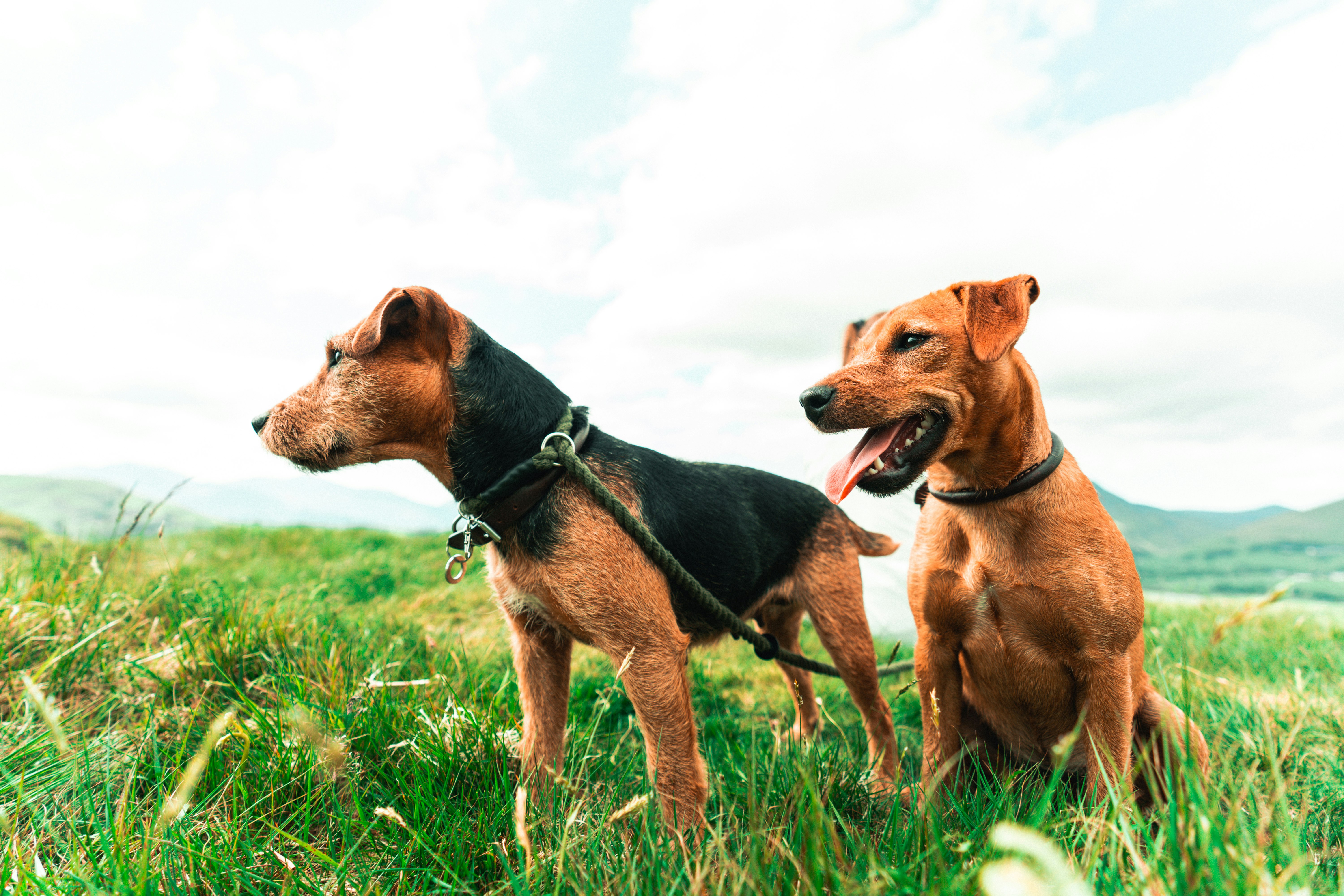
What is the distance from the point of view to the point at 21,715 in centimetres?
312

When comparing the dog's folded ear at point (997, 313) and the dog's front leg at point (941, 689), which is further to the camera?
the dog's front leg at point (941, 689)

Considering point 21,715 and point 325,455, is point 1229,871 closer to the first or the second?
point 325,455

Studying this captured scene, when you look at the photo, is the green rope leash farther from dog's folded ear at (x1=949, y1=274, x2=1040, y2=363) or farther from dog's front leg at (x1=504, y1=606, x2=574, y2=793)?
dog's folded ear at (x1=949, y1=274, x2=1040, y2=363)

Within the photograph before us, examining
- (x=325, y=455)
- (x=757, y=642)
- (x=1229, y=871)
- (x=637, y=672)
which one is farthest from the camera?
(x=757, y=642)

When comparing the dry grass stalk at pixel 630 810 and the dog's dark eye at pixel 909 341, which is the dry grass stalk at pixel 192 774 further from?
the dog's dark eye at pixel 909 341

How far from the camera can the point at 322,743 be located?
1.39 m

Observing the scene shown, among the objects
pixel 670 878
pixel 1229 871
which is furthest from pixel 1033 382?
pixel 670 878

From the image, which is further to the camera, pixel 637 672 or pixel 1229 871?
pixel 637 672

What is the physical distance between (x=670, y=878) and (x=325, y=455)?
82.1 inches

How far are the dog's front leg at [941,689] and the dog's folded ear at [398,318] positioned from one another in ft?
7.87

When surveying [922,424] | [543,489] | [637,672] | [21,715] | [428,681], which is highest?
[922,424]

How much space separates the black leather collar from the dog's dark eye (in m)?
0.63

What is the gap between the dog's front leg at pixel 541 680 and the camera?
9.36 ft

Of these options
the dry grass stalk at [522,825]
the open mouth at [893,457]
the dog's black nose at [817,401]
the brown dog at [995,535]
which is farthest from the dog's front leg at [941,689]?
the dry grass stalk at [522,825]
